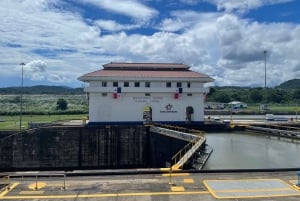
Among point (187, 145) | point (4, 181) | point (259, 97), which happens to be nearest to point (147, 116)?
point (187, 145)

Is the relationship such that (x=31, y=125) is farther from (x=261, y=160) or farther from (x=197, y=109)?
(x=261, y=160)

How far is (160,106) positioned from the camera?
40.2 meters

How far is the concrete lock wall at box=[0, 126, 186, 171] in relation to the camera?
1262 inches

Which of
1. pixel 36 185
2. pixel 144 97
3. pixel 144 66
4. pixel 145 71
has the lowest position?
pixel 36 185

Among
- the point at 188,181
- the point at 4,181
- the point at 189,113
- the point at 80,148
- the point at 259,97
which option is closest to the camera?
the point at 188,181

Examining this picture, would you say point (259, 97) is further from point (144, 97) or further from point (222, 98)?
point (144, 97)

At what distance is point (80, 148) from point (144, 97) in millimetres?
10609

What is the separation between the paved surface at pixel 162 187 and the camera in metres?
12.1

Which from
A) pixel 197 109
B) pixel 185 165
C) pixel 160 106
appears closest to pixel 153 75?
pixel 160 106

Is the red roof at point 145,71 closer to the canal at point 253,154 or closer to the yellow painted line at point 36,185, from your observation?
the canal at point 253,154

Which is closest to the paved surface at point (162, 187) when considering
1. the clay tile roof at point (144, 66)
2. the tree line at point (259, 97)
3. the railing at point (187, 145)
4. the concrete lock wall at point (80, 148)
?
the railing at point (187, 145)

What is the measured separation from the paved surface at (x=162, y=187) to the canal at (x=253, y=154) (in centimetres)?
305

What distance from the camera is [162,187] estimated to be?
13211 mm

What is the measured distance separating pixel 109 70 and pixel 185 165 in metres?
27.7
